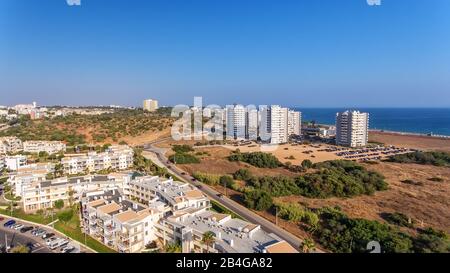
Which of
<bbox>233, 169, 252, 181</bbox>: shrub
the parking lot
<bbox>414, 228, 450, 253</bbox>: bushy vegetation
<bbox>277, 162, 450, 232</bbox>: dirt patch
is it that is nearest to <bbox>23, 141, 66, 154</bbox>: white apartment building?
the parking lot

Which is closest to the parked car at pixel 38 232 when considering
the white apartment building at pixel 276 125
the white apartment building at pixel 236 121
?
the white apartment building at pixel 276 125

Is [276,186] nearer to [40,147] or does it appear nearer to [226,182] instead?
[226,182]

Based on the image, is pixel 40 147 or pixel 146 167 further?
pixel 40 147

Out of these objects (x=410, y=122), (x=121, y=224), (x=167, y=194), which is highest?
(x=410, y=122)


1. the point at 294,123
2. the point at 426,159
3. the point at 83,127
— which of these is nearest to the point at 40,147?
the point at 83,127

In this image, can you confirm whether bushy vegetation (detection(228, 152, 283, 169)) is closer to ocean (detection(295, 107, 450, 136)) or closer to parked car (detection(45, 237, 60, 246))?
parked car (detection(45, 237, 60, 246))

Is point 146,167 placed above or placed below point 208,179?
above

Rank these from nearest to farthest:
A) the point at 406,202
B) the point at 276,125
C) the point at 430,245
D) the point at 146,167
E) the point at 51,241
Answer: the point at 430,245 < the point at 51,241 < the point at 406,202 < the point at 146,167 < the point at 276,125

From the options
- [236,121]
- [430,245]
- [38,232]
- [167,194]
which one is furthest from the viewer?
[236,121]
